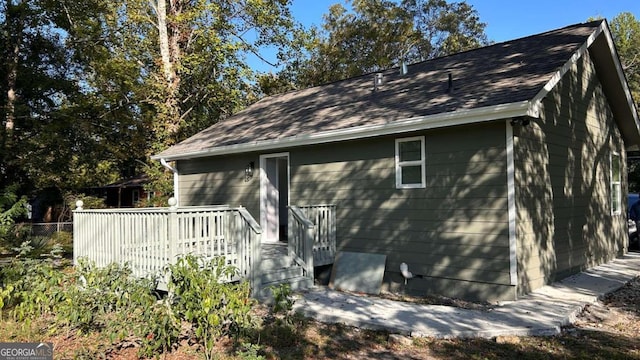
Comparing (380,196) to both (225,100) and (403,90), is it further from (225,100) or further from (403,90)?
(225,100)

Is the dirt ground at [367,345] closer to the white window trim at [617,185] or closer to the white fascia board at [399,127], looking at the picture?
the white fascia board at [399,127]

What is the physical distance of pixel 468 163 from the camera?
6.82 m

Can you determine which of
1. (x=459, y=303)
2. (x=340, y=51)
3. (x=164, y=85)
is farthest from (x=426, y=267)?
(x=340, y=51)

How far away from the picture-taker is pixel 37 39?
2103cm

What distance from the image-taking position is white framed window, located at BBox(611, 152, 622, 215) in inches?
417

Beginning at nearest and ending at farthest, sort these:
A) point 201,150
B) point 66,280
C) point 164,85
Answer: point 66,280 → point 201,150 → point 164,85

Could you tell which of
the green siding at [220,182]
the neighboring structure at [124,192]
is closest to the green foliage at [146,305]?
the green siding at [220,182]

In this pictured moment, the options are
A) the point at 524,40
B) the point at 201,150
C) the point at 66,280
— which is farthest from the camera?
the point at 201,150

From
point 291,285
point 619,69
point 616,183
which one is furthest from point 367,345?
point 616,183

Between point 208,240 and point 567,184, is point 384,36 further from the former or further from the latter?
point 208,240

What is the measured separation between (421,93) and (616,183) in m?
5.93

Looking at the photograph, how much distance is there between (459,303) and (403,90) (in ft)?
14.5

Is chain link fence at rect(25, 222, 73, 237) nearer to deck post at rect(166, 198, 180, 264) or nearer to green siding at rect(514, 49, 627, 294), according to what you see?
deck post at rect(166, 198, 180, 264)

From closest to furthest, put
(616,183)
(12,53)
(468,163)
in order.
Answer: (468,163)
(616,183)
(12,53)
